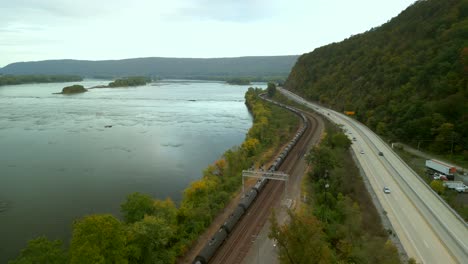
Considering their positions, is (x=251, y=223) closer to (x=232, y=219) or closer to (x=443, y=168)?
(x=232, y=219)

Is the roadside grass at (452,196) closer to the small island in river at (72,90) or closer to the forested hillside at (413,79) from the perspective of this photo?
the forested hillside at (413,79)

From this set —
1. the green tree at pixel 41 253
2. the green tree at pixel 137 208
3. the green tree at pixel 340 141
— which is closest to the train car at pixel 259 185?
the green tree at pixel 137 208

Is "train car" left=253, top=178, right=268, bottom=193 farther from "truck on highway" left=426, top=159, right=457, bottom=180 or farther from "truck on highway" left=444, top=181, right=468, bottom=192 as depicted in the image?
"truck on highway" left=426, top=159, right=457, bottom=180

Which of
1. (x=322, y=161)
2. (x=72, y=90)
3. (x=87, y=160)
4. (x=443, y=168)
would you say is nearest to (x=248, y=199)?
(x=322, y=161)

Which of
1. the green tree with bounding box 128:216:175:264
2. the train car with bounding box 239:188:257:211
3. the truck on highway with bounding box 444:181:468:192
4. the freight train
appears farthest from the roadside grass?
the green tree with bounding box 128:216:175:264

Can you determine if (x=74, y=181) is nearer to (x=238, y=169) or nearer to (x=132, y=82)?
(x=238, y=169)

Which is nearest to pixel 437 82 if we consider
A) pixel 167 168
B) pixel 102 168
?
pixel 167 168
